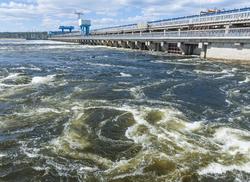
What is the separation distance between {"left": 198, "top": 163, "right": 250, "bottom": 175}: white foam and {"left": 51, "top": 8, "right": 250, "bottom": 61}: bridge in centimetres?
3298

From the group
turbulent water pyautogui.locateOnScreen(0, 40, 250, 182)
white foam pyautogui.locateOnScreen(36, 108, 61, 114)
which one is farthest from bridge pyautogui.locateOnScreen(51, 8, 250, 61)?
white foam pyautogui.locateOnScreen(36, 108, 61, 114)

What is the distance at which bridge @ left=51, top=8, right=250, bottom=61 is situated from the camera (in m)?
44.9

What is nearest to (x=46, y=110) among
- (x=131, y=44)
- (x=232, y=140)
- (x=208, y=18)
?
(x=232, y=140)

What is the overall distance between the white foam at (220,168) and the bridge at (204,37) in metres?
33.0

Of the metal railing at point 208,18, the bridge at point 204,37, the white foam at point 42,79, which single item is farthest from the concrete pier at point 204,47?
the white foam at point 42,79

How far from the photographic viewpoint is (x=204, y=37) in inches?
2029

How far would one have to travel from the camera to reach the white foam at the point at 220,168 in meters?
11.5

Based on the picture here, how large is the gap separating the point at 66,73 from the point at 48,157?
2321cm

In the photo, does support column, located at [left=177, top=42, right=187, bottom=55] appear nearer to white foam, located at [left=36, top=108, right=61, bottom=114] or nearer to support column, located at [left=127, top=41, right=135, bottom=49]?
support column, located at [left=127, top=41, right=135, bottom=49]

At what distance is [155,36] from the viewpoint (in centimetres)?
7194

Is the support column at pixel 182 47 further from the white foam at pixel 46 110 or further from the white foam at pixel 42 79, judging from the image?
the white foam at pixel 46 110

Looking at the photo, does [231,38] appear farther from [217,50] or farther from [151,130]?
[151,130]

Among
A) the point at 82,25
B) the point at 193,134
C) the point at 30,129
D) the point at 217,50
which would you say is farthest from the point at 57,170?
the point at 82,25

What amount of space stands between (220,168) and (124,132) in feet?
17.4
